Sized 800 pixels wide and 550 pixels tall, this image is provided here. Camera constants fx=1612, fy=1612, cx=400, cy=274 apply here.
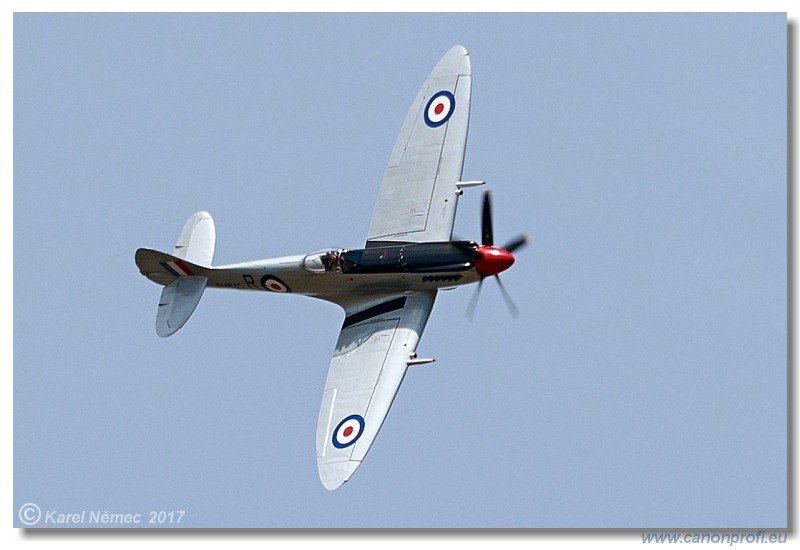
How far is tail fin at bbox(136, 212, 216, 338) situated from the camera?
29.8m

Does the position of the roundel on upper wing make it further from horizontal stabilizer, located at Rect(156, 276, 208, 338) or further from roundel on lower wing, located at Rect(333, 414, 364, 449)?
roundel on lower wing, located at Rect(333, 414, 364, 449)

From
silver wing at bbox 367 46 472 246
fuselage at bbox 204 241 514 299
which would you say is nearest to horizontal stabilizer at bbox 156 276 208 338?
fuselage at bbox 204 241 514 299

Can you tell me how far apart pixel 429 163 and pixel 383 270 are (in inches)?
99.5

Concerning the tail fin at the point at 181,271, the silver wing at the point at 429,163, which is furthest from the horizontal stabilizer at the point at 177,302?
the silver wing at the point at 429,163

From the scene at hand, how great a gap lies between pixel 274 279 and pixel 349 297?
1503 mm

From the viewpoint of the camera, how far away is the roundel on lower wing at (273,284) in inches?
1164

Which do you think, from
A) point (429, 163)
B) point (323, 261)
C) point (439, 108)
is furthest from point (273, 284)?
point (439, 108)

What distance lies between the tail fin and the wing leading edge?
311 cm

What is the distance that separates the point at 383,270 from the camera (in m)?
28.5

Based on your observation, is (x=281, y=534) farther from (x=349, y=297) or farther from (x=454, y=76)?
(x=454, y=76)

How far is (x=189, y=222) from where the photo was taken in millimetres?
31031

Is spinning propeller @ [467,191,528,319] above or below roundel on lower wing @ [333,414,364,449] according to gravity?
above

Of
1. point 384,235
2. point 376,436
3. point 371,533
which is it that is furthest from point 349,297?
point 371,533

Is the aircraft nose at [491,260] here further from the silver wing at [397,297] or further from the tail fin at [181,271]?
the tail fin at [181,271]
